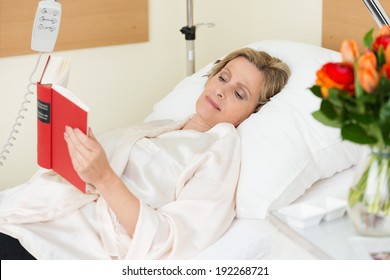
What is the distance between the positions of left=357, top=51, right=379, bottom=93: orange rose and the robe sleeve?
639 mm

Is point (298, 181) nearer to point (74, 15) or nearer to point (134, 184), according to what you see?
point (134, 184)

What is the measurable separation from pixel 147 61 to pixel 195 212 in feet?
4.17

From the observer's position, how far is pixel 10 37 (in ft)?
7.98

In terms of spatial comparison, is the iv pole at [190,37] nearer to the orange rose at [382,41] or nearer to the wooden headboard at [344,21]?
the wooden headboard at [344,21]

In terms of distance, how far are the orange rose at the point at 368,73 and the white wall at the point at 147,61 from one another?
132cm

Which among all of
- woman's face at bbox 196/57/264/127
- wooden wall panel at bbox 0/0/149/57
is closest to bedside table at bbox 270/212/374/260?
woman's face at bbox 196/57/264/127

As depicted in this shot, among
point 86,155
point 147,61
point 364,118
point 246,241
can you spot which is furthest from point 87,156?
point 147,61

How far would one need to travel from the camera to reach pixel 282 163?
67.7 inches

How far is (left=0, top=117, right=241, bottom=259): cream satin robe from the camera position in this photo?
1592mm

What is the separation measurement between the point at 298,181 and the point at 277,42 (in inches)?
24.5

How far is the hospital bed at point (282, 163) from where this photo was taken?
65.5 inches

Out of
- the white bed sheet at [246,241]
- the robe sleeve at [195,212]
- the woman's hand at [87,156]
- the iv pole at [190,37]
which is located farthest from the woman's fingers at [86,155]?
the iv pole at [190,37]

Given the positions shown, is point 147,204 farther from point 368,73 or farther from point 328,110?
point 368,73

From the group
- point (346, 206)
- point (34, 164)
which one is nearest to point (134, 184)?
point (346, 206)
